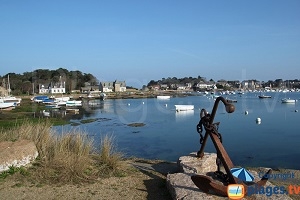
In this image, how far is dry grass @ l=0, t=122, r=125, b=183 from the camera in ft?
26.6

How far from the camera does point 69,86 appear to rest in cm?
12612

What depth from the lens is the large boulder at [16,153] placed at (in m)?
8.34

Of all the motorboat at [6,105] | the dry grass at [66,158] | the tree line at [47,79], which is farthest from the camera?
the tree line at [47,79]

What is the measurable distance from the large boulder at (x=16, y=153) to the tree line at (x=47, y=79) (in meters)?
101

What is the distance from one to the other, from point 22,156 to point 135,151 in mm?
11610

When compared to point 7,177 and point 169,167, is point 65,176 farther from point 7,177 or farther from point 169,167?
point 169,167

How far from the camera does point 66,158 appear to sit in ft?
28.1

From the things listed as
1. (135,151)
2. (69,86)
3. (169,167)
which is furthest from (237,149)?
(69,86)

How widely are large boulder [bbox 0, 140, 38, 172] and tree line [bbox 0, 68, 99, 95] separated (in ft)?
330
